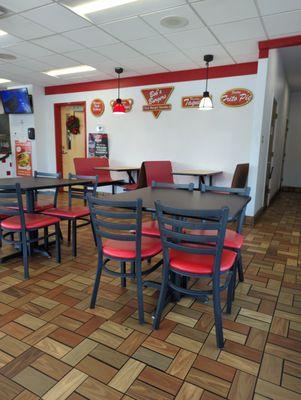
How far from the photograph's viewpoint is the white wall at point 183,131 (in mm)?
4906

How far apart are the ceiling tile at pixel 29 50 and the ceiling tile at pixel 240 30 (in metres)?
2.54

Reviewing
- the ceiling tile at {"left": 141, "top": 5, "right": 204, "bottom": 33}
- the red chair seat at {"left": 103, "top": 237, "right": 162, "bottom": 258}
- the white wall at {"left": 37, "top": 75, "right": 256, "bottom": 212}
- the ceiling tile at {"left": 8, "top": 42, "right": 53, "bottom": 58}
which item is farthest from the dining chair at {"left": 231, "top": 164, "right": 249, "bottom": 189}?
the ceiling tile at {"left": 8, "top": 42, "right": 53, "bottom": 58}

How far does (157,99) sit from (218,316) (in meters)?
4.71

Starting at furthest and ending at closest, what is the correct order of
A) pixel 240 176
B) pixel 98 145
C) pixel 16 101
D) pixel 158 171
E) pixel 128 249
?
pixel 16 101 → pixel 98 145 → pixel 158 171 → pixel 240 176 → pixel 128 249

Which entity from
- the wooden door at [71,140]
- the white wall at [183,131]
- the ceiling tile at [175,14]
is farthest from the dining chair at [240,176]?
the wooden door at [71,140]

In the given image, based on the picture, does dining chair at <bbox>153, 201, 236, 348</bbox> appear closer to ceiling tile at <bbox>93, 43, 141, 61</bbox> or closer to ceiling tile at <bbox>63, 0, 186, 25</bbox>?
ceiling tile at <bbox>63, 0, 186, 25</bbox>

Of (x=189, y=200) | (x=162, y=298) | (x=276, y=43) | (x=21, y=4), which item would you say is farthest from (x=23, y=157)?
(x=162, y=298)

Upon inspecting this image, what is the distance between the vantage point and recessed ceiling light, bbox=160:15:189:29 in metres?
3.08

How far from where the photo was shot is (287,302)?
2203mm

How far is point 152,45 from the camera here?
390 cm

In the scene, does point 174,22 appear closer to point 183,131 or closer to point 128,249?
point 183,131

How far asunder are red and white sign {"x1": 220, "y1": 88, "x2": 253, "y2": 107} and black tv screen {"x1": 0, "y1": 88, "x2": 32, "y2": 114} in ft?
15.2

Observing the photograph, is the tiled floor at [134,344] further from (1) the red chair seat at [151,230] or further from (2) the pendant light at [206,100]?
(2) the pendant light at [206,100]

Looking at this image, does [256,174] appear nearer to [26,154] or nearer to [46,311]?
[46,311]
